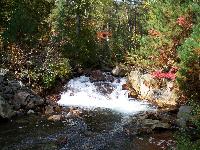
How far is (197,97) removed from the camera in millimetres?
22000

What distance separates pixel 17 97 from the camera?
2442 cm

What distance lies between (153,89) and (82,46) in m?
11.1

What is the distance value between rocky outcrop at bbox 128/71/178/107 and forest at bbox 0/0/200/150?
43 cm

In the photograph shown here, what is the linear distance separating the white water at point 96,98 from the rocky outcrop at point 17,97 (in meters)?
2.87

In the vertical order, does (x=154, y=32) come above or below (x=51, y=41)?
below

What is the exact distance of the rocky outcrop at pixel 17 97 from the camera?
23.7 m

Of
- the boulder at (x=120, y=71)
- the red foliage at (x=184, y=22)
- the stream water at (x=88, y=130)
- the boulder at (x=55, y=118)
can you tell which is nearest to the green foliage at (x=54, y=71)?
the stream water at (x=88, y=130)

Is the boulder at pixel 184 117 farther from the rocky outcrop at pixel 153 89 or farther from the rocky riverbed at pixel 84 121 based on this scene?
the rocky outcrop at pixel 153 89

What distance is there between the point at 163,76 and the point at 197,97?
4846 mm

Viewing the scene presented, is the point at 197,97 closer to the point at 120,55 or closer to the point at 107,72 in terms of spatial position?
the point at 107,72

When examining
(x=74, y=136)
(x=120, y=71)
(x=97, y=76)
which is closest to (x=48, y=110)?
(x=74, y=136)

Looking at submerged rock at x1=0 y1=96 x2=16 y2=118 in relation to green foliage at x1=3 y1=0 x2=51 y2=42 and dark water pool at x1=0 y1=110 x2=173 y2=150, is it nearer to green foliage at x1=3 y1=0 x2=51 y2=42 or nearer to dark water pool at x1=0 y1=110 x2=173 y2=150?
dark water pool at x1=0 y1=110 x2=173 y2=150

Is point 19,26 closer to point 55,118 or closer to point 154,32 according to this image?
point 55,118

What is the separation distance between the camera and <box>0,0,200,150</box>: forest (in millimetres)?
22891
